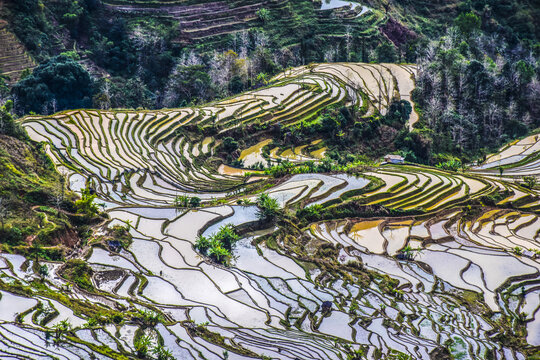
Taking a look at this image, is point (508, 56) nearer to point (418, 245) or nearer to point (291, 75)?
point (291, 75)

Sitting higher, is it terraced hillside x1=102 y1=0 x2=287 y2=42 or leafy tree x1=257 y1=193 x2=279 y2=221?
terraced hillside x1=102 y1=0 x2=287 y2=42

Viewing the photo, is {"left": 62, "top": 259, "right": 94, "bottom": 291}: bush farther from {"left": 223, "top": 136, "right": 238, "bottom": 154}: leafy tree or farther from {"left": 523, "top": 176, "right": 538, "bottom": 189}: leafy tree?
{"left": 523, "top": 176, "right": 538, "bottom": 189}: leafy tree

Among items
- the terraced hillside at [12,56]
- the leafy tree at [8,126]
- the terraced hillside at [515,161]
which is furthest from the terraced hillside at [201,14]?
the leafy tree at [8,126]

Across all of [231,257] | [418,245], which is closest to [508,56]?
[418,245]

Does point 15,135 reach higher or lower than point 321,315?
higher

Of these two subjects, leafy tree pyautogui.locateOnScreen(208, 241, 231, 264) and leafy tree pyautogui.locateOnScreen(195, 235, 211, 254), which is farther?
leafy tree pyautogui.locateOnScreen(195, 235, 211, 254)

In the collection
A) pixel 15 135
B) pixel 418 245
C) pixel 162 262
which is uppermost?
pixel 15 135

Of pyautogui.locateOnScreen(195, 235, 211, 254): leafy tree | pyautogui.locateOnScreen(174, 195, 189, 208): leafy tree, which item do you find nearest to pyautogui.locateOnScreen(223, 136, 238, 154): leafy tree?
pyautogui.locateOnScreen(174, 195, 189, 208): leafy tree
